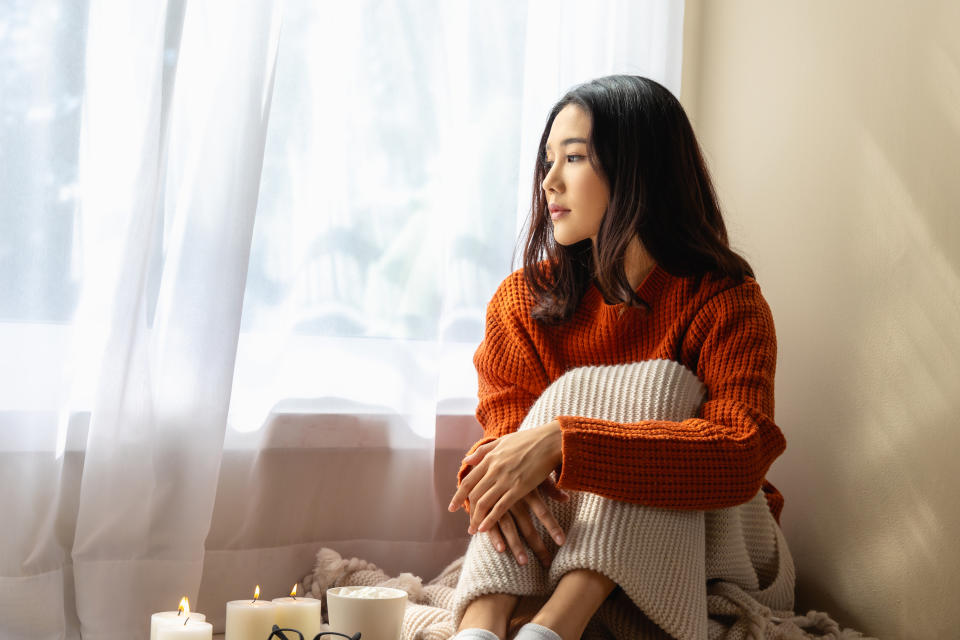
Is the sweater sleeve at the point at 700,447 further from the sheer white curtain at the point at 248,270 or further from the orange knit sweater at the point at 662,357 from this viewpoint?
the sheer white curtain at the point at 248,270

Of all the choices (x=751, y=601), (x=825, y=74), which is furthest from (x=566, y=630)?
(x=825, y=74)

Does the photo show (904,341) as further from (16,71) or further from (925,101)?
(16,71)

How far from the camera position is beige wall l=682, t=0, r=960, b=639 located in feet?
4.31

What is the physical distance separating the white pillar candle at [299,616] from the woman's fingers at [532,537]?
303 millimetres

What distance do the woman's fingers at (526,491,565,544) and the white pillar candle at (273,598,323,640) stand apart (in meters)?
0.33

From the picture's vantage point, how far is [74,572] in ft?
4.11

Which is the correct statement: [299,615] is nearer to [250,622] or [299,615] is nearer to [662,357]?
[250,622]

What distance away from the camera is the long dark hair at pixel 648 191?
1.36 m

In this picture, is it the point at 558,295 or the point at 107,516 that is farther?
the point at 558,295

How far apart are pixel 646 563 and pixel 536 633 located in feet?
0.57

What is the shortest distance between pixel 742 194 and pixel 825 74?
0.97 feet

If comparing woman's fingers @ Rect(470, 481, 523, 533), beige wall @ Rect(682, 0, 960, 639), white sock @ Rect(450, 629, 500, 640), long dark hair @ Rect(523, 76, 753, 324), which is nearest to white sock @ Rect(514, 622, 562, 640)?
white sock @ Rect(450, 629, 500, 640)

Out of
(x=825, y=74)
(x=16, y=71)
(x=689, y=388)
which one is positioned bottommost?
(x=689, y=388)

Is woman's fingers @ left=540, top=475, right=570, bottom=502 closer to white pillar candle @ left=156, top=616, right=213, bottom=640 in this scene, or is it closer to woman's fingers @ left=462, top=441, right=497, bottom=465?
woman's fingers @ left=462, top=441, right=497, bottom=465
